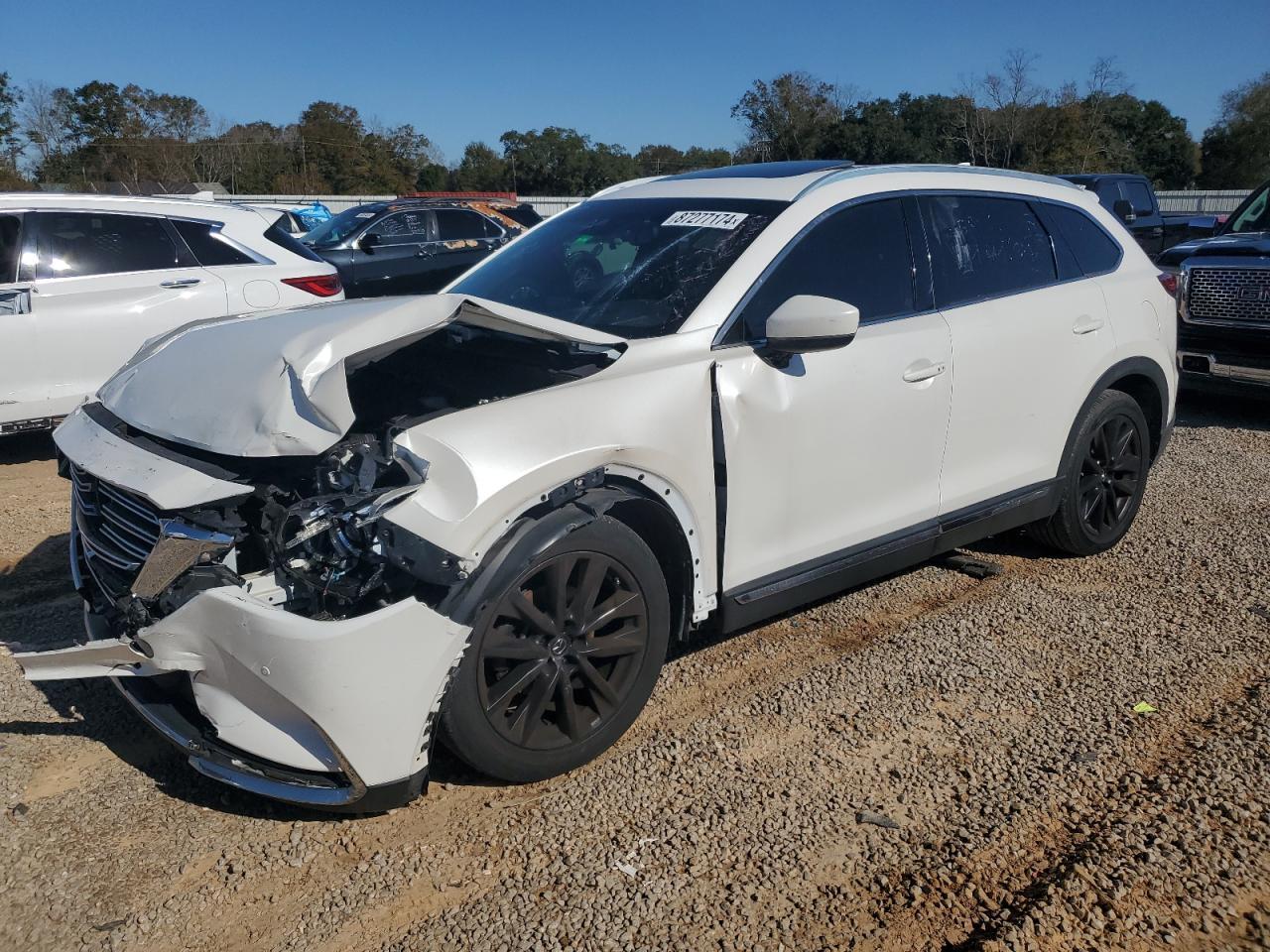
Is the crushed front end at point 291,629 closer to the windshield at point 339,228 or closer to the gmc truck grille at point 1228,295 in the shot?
the gmc truck grille at point 1228,295

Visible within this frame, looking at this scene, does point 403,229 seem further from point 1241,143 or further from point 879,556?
point 1241,143

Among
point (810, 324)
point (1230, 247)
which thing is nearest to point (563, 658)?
point (810, 324)

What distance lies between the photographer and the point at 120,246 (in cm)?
688

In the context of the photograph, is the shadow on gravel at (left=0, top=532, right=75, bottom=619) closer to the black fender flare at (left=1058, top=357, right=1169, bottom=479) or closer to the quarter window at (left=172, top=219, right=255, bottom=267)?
the quarter window at (left=172, top=219, right=255, bottom=267)

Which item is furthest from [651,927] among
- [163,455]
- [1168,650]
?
[1168,650]

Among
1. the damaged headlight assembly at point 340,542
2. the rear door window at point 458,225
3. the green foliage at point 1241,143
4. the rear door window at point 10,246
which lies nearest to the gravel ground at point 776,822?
the damaged headlight assembly at point 340,542

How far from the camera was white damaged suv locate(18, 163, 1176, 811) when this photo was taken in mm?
2648

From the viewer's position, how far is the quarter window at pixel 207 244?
7098 millimetres

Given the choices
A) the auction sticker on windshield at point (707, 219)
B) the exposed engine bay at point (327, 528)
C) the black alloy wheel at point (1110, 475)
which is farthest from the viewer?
the black alloy wheel at point (1110, 475)

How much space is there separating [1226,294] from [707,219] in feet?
20.7

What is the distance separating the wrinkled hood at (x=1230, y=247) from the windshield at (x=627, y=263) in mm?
6312

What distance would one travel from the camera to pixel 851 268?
12.4 ft

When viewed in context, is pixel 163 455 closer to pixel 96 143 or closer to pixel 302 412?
pixel 302 412

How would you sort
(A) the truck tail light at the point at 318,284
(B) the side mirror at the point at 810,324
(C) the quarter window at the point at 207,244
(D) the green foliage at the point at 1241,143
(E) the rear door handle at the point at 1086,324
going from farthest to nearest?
1. (D) the green foliage at the point at 1241,143
2. (A) the truck tail light at the point at 318,284
3. (C) the quarter window at the point at 207,244
4. (E) the rear door handle at the point at 1086,324
5. (B) the side mirror at the point at 810,324
